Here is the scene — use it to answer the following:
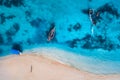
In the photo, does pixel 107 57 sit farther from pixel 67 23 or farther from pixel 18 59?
pixel 18 59

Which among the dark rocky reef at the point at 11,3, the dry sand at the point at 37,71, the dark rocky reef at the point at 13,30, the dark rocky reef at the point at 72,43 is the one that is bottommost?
the dry sand at the point at 37,71

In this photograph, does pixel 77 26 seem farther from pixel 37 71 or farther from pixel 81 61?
pixel 37 71

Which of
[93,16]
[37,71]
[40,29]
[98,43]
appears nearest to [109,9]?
[93,16]

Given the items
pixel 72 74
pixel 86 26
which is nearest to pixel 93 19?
pixel 86 26

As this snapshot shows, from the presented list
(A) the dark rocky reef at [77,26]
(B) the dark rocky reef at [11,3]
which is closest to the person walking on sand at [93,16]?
(A) the dark rocky reef at [77,26]

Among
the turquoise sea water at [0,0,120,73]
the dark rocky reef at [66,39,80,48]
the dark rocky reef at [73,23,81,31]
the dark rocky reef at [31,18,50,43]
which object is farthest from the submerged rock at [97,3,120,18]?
the dark rocky reef at [31,18,50,43]

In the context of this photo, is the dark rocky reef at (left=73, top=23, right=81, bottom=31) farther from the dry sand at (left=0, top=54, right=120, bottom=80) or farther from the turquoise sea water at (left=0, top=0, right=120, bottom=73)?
the dry sand at (left=0, top=54, right=120, bottom=80)

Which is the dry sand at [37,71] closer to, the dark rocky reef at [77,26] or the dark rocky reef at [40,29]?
the dark rocky reef at [40,29]
